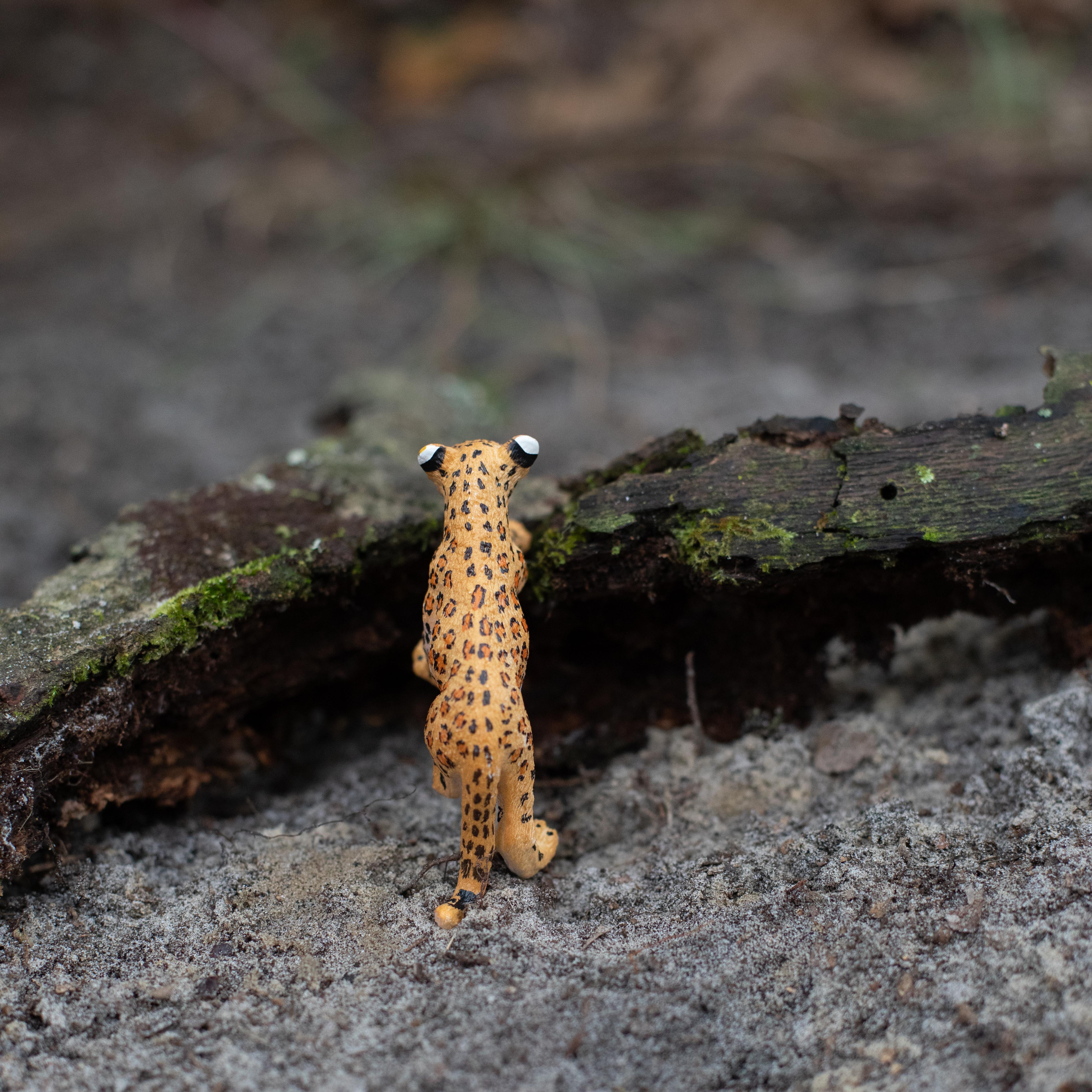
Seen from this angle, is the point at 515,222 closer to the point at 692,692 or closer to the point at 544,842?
the point at 692,692

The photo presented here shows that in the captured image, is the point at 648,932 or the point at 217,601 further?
the point at 217,601

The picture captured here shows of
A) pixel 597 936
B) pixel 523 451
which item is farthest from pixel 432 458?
pixel 597 936

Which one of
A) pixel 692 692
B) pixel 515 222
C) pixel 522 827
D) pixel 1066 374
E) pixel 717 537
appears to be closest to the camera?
pixel 522 827

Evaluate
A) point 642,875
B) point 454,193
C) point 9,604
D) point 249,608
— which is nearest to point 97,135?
point 454,193

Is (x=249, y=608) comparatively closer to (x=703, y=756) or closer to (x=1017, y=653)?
(x=703, y=756)

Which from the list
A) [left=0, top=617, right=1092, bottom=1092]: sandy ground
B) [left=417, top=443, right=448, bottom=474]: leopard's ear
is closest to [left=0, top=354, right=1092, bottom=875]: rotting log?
[left=0, top=617, right=1092, bottom=1092]: sandy ground
